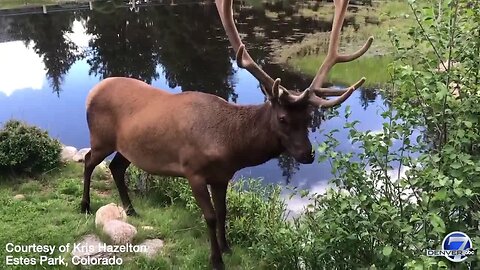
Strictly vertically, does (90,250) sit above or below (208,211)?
below

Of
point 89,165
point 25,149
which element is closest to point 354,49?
point 25,149

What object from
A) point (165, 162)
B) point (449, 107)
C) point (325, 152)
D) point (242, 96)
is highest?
point (449, 107)

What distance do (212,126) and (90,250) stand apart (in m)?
1.55

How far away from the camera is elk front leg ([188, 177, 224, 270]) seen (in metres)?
4.66

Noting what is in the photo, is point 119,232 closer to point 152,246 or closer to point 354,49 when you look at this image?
point 152,246

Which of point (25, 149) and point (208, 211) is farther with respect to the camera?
point (25, 149)

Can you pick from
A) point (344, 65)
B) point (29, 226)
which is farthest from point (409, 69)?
point (344, 65)

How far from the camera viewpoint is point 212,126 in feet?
15.2

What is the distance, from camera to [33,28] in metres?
24.4

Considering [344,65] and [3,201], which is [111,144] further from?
[344,65]

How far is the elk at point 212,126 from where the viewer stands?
417cm

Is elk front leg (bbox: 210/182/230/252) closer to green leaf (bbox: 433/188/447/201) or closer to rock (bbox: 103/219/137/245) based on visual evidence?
rock (bbox: 103/219/137/245)

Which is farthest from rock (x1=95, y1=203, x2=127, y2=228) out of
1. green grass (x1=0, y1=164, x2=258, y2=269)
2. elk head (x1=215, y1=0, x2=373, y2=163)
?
elk head (x1=215, y1=0, x2=373, y2=163)

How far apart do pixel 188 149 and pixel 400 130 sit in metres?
1.81
